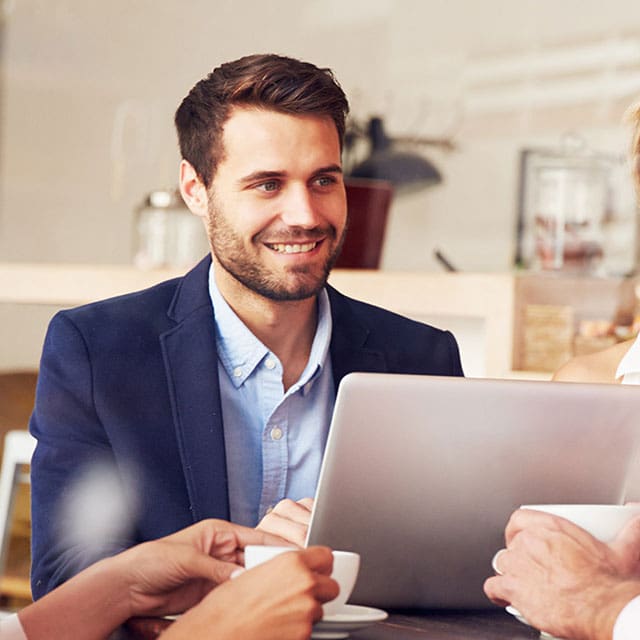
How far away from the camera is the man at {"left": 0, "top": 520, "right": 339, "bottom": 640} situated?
31.3 inches

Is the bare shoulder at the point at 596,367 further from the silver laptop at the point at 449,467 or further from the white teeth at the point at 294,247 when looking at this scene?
the silver laptop at the point at 449,467

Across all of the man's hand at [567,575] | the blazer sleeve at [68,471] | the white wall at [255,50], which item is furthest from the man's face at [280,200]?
the white wall at [255,50]

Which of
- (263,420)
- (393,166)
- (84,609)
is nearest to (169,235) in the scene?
(263,420)

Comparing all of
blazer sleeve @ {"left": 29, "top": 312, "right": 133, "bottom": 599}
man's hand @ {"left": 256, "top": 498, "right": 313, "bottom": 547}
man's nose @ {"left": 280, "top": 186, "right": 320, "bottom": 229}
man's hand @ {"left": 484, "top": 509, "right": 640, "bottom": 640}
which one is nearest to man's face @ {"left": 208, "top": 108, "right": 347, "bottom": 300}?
man's nose @ {"left": 280, "top": 186, "right": 320, "bottom": 229}

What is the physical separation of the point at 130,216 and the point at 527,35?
1.54 meters

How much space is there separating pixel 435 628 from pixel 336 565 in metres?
0.14

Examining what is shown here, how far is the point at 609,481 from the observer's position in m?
0.95

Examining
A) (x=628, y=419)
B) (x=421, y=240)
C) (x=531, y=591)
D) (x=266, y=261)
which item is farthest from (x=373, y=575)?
(x=421, y=240)

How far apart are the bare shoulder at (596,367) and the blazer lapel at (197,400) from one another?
0.54 metres

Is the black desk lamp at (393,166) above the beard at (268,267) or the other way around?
above

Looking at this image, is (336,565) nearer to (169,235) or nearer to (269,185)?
(269,185)

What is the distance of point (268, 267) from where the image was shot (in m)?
Result: 1.33

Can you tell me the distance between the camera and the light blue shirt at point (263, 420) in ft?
4.30

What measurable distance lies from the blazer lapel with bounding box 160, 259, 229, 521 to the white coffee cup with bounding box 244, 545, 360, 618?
392mm
